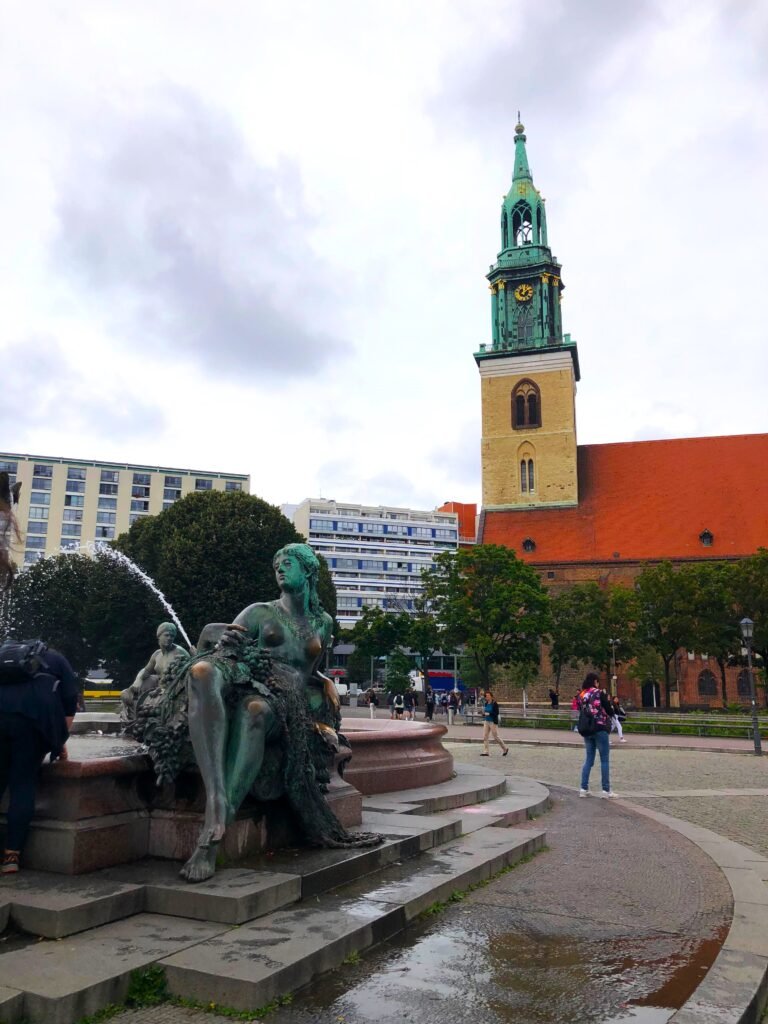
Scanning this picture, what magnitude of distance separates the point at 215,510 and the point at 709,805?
3212cm

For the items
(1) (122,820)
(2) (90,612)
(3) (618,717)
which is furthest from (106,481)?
(1) (122,820)

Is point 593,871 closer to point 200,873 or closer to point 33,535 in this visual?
point 200,873

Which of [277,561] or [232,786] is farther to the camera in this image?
[277,561]

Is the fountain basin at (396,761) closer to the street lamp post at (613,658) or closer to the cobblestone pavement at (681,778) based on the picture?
the cobblestone pavement at (681,778)

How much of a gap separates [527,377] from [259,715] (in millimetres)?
55071

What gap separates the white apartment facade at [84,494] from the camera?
97.4 meters

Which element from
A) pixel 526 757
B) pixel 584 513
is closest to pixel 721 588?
pixel 584 513

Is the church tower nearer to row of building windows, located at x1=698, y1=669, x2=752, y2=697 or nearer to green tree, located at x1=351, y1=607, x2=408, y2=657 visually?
row of building windows, located at x1=698, y1=669, x2=752, y2=697

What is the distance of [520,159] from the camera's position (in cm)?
6181

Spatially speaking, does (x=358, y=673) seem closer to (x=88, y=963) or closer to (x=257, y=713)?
(x=257, y=713)

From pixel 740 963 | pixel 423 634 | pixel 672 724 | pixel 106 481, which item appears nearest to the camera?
pixel 740 963

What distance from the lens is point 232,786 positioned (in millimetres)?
4715

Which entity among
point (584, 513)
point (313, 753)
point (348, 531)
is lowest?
point (313, 753)

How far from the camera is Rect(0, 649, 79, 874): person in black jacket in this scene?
4.38 metres
